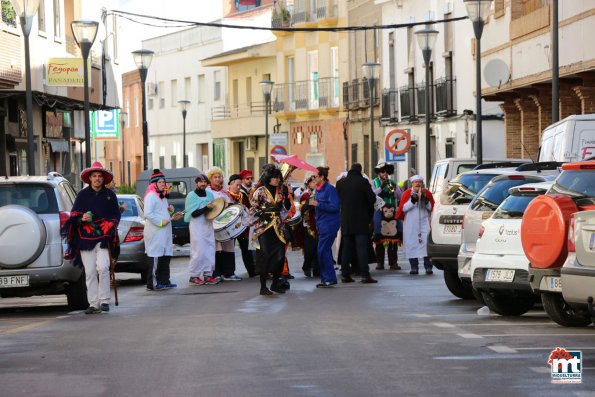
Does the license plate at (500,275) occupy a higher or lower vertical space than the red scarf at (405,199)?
lower

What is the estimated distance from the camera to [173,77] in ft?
269

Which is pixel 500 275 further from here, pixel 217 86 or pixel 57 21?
pixel 217 86

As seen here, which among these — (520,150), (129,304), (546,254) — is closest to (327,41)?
(520,150)

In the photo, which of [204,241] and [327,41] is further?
[327,41]

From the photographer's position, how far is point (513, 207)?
53.8ft

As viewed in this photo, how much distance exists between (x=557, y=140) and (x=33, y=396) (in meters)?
16.8

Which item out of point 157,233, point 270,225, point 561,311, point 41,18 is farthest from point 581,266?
point 41,18

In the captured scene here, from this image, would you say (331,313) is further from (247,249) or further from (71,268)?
(247,249)

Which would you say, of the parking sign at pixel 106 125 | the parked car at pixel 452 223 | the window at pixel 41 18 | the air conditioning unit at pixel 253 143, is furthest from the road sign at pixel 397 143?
the air conditioning unit at pixel 253 143

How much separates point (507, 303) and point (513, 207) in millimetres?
1179

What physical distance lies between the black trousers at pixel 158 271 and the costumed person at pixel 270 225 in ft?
7.49

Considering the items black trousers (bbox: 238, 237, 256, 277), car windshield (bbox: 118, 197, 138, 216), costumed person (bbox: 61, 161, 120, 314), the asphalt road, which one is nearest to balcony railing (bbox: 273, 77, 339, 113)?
car windshield (bbox: 118, 197, 138, 216)

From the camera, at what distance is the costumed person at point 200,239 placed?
2525 cm

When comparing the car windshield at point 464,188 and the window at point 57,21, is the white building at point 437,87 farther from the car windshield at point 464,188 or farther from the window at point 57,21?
the car windshield at point 464,188
